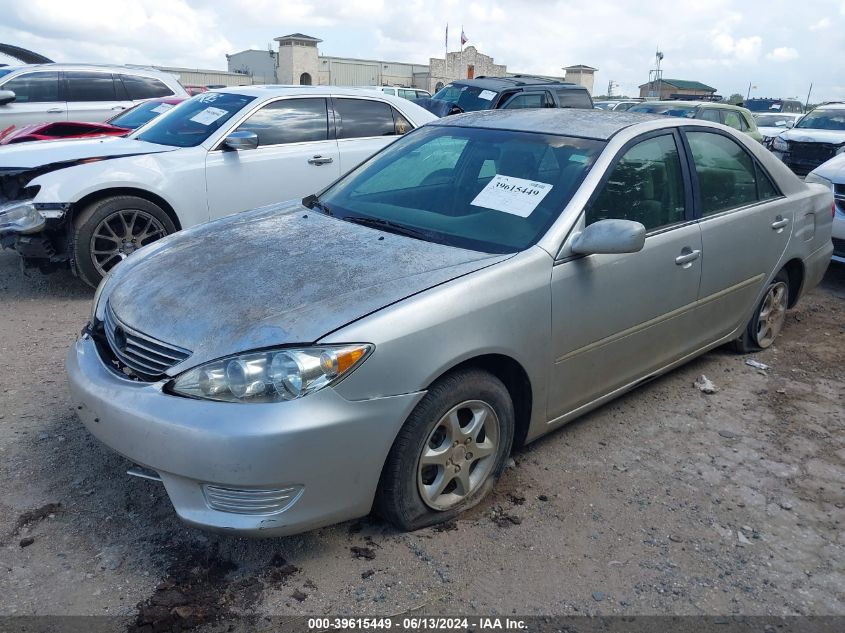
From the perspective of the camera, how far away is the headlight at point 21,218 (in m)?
5.46

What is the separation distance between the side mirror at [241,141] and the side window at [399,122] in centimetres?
159

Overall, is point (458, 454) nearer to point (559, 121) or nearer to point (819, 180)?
point (559, 121)

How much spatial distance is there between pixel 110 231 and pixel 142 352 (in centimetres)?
337

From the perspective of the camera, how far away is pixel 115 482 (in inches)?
125

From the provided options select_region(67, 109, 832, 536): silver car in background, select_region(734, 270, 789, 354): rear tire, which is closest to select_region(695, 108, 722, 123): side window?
select_region(734, 270, 789, 354): rear tire

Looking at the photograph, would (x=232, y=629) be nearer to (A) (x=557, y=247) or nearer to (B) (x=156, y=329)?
(B) (x=156, y=329)

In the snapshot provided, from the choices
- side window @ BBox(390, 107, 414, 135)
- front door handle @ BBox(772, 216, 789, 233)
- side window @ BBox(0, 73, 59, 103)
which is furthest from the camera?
side window @ BBox(0, 73, 59, 103)

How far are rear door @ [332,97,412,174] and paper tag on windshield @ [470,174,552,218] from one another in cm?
328

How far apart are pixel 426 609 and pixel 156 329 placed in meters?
1.42

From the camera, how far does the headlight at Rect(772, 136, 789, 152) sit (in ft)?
44.3

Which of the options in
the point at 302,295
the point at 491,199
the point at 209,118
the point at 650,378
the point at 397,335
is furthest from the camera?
the point at 209,118

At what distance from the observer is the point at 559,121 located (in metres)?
3.90

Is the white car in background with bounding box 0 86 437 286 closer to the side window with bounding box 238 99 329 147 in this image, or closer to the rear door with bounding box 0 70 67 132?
the side window with bounding box 238 99 329 147

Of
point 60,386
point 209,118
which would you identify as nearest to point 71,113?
point 209,118
